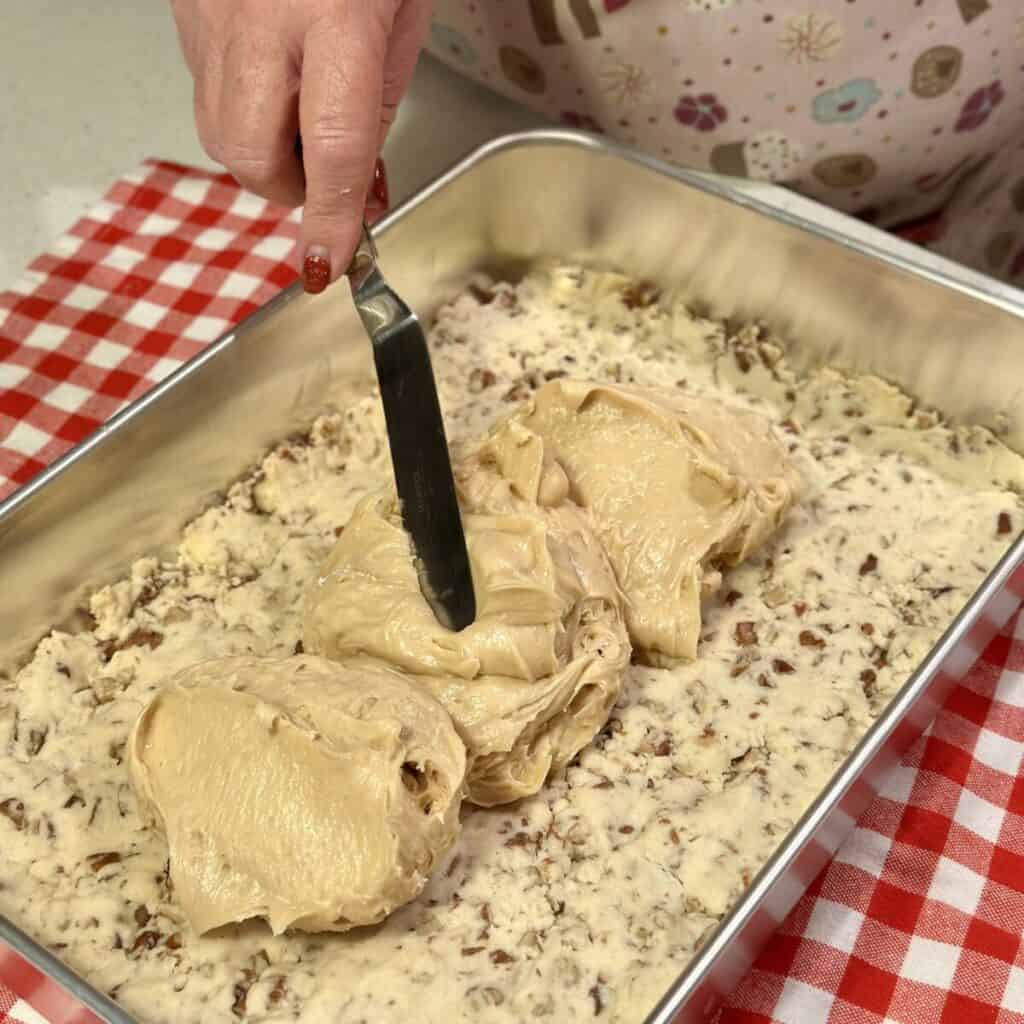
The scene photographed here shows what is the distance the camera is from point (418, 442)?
4.80 feet

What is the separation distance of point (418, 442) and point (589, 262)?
70 centimetres

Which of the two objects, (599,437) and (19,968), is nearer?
(19,968)

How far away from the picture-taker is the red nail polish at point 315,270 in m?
1.34

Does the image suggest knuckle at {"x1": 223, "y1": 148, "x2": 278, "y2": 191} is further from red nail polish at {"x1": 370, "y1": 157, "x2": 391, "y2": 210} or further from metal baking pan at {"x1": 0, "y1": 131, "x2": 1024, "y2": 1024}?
metal baking pan at {"x1": 0, "y1": 131, "x2": 1024, "y2": 1024}

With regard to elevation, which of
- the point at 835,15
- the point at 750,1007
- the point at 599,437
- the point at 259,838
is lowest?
the point at 750,1007

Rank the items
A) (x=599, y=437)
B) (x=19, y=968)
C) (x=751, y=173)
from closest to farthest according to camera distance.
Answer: (x=19, y=968), (x=599, y=437), (x=751, y=173)

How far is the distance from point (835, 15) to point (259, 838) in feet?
4.57

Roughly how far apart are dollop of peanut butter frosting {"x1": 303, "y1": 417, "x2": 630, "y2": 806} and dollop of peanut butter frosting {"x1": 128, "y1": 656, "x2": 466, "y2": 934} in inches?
2.0

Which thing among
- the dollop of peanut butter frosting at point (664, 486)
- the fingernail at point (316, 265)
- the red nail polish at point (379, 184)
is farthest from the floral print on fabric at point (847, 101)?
the fingernail at point (316, 265)

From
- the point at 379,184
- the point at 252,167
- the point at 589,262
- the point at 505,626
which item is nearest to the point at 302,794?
the point at 505,626

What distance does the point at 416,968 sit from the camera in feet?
4.21

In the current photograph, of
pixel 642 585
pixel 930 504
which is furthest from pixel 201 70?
pixel 930 504

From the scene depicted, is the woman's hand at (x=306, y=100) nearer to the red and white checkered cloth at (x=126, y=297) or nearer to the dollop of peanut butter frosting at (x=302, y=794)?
the dollop of peanut butter frosting at (x=302, y=794)

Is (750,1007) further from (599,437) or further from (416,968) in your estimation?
(599,437)
